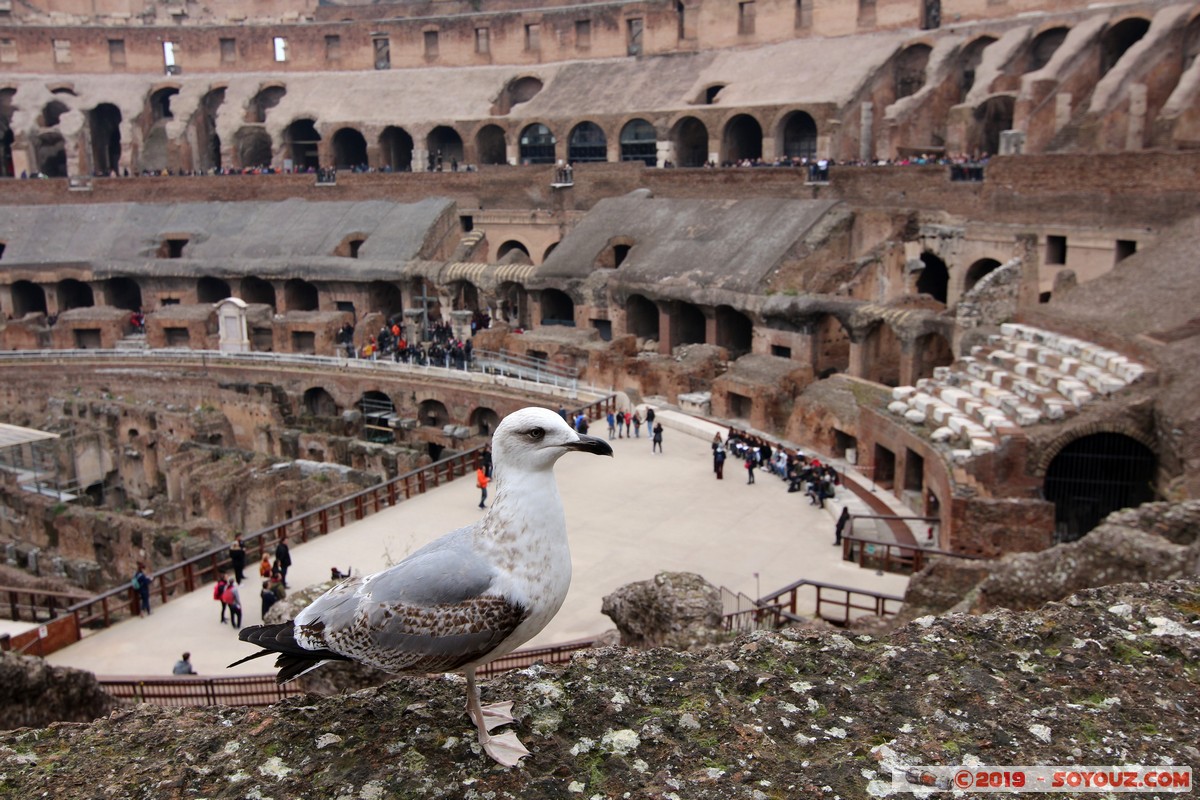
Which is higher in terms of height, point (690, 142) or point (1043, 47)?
point (1043, 47)

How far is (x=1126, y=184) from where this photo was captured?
2073 cm

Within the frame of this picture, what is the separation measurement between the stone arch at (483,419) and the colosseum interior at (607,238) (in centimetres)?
20

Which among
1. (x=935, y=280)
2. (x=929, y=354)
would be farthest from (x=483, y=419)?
(x=935, y=280)

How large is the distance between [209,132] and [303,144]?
13.3ft

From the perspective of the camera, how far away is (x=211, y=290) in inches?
1321

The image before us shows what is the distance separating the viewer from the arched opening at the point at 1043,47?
2938 centimetres

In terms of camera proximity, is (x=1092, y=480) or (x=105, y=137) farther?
(x=105, y=137)

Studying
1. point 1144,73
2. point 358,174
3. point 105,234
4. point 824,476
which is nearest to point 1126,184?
point 1144,73

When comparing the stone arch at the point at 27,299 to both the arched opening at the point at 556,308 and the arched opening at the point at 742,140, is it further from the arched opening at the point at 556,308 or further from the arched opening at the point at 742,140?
the arched opening at the point at 742,140

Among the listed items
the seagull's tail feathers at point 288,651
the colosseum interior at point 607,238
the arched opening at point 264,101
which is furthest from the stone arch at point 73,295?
the seagull's tail feathers at point 288,651

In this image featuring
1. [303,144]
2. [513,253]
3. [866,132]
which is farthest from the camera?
[303,144]

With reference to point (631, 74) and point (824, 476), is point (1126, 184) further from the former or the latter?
point (631, 74)

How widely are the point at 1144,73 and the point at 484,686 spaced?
89.4 feet

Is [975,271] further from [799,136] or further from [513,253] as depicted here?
[513,253]
